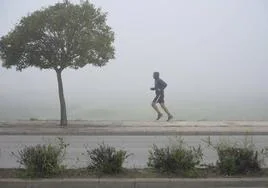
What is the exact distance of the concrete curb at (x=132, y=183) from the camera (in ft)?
27.3

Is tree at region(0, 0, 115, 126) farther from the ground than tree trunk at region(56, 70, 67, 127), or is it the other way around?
tree at region(0, 0, 115, 126)

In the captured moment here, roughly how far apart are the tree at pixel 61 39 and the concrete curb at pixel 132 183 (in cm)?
1150

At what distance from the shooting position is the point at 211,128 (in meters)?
18.7

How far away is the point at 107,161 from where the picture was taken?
29.2ft

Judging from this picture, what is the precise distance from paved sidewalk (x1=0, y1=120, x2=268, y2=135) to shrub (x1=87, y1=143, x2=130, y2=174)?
866 centimetres

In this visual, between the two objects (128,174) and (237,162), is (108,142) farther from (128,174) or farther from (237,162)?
(237,162)

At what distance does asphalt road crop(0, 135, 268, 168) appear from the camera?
1204 centimetres

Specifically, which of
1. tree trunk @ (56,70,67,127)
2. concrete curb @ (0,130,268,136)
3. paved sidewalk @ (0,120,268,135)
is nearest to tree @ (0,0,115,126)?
tree trunk @ (56,70,67,127)

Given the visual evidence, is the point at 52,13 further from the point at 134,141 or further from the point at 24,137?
the point at 134,141

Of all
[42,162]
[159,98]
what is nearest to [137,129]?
[159,98]

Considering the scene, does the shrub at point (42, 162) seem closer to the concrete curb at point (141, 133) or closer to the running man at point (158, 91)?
the concrete curb at point (141, 133)

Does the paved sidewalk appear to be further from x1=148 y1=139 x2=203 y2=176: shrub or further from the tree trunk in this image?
x1=148 y1=139 x2=203 y2=176: shrub

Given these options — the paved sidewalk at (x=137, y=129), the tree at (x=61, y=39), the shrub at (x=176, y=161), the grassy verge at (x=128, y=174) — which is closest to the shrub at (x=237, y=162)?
the grassy verge at (x=128, y=174)

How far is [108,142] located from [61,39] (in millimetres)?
5281
